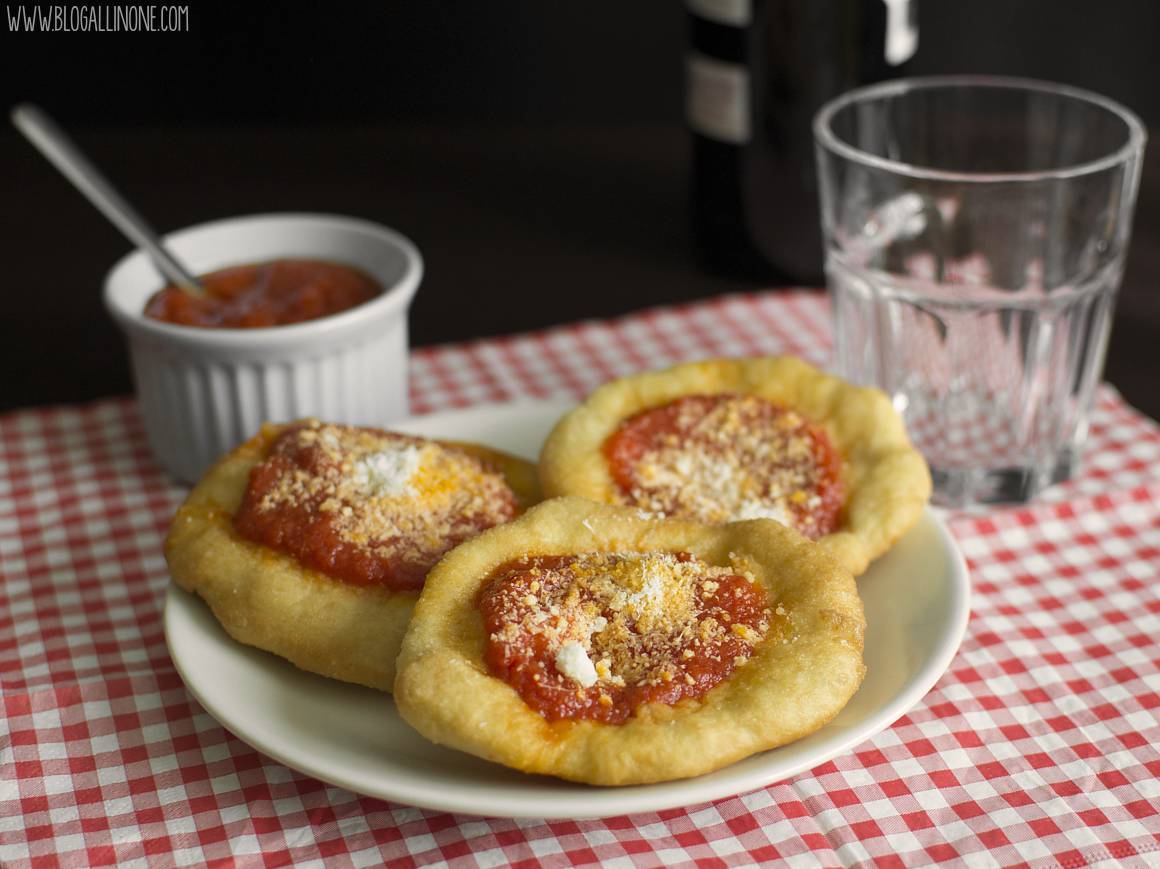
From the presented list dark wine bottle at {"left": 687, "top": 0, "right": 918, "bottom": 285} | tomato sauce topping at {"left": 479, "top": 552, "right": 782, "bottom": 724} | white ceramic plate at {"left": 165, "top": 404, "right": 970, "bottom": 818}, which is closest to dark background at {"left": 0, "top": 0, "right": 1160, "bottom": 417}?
dark wine bottle at {"left": 687, "top": 0, "right": 918, "bottom": 285}

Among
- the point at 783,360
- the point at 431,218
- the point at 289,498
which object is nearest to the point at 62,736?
the point at 289,498

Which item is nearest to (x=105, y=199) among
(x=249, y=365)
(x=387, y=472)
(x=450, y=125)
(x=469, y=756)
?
(x=249, y=365)

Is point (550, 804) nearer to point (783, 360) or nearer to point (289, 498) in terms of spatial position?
point (289, 498)

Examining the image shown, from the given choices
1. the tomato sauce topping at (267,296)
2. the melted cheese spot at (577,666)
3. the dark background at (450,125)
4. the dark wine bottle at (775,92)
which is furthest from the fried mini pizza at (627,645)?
Answer: the dark background at (450,125)

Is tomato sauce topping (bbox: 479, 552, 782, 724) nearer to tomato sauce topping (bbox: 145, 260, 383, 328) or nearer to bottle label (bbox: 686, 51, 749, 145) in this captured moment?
tomato sauce topping (bbox: 145, 260, 383, 328)

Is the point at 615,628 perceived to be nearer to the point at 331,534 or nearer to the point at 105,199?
the point at 331,534

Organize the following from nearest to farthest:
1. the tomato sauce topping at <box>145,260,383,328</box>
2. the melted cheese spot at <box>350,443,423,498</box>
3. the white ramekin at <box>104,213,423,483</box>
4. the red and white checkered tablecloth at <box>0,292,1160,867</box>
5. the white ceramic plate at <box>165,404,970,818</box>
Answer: the white ceramic plate at <box>165,404,970,818</box>, the red and white checkered tablecloth at <box>0,292,1160,867</box>, the melted cheese spot at <box>350,443,423,498</box>, the white ramekin at <box>104,213,423,483</box>, the tomato sauce topping at <box>145,260,383,328</box>
